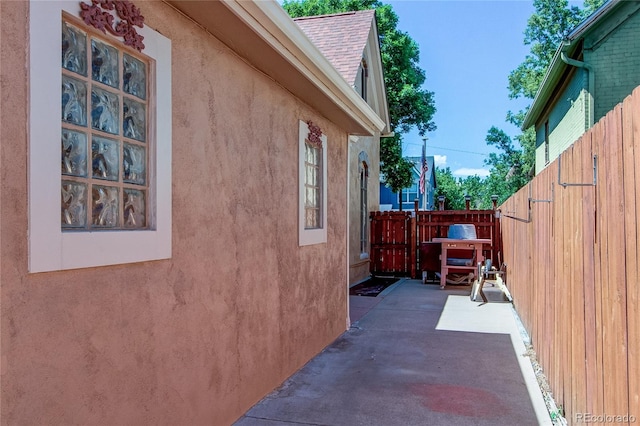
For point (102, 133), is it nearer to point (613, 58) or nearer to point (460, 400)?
point (460, 400)

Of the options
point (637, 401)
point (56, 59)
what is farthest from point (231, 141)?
point (637, 401)

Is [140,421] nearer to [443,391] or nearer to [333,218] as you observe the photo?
[443,391]

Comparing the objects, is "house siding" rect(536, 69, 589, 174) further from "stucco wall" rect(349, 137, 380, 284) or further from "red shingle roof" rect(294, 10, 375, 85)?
"red shingle roof" rect(294, 10, 375, 85)

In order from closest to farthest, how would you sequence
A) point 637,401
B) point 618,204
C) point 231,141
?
point 637,401 < point 618,204 < point 231,141

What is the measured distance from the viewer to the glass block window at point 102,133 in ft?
7.70

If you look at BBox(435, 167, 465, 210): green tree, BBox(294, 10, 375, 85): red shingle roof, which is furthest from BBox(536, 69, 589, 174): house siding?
BBox(435, 167, 465, 210): green tree

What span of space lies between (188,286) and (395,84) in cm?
1832

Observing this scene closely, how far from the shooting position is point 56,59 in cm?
218

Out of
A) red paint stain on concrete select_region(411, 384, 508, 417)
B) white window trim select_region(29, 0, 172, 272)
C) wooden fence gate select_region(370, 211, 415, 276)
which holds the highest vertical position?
white window trim select_region(29, 0, 172, 272)

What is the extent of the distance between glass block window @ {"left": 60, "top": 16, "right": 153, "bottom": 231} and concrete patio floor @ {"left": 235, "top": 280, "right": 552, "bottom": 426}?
215cm

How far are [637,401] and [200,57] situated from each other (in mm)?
3237

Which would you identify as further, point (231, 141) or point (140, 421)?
point (231, 141)

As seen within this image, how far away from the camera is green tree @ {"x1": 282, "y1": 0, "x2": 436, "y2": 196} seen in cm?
1997

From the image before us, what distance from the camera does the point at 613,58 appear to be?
1004 centimetres
